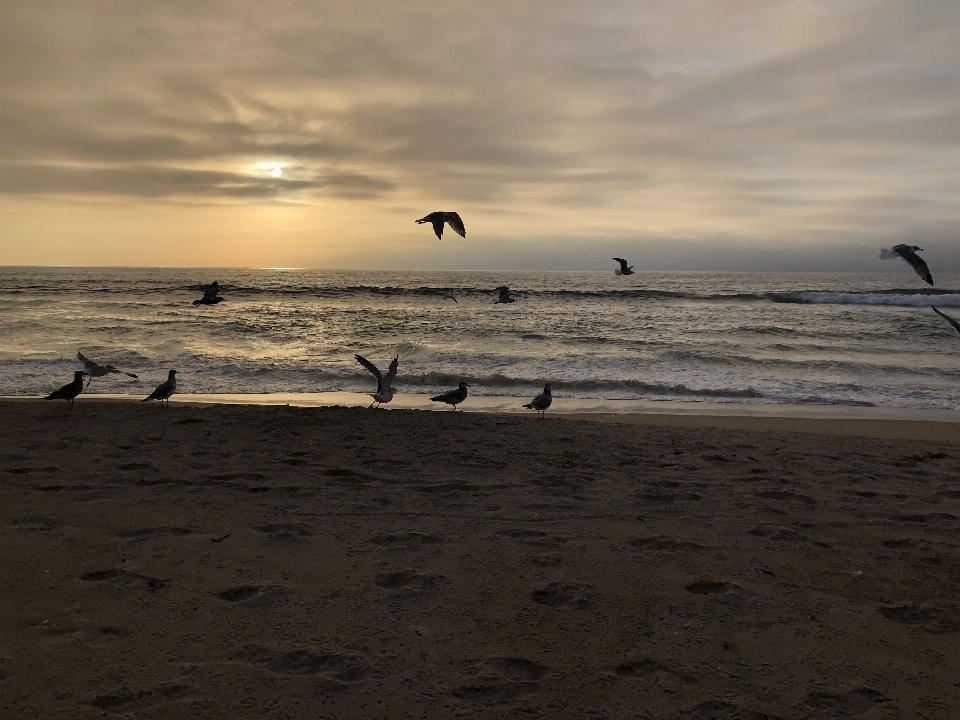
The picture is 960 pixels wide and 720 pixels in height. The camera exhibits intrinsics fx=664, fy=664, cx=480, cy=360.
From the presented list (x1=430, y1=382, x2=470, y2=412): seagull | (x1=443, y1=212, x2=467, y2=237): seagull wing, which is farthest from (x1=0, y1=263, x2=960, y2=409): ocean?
(x1=443, y1=212, x2=467, y2=237): seagull wing

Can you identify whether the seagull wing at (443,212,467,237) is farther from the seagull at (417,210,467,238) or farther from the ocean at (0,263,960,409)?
the ocean at (0,263,960,409)

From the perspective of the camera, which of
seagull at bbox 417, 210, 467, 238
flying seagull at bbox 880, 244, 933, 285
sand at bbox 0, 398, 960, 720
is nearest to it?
sand at bbox 0, 398, 960, 720

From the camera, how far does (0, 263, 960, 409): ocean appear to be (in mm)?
12039

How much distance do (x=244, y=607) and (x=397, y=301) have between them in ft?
112

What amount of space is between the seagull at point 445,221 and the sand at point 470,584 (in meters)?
3.93

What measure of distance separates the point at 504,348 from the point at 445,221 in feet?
28.4

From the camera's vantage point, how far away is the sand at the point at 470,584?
103 inches

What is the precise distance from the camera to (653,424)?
8.67 metres


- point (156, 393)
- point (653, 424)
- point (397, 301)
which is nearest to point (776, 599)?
point (653, 424)

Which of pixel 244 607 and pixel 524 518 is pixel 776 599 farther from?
pixel 244 607

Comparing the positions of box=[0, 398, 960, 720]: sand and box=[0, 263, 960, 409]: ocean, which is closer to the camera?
box=[0, 398, 960, 720]: sand

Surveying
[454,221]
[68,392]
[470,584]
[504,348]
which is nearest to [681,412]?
[454,221]

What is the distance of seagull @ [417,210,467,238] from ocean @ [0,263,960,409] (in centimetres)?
336

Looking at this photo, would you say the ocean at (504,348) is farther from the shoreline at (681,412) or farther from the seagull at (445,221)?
the seagull at (445,221)
